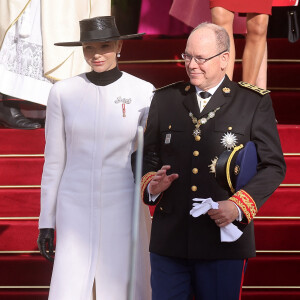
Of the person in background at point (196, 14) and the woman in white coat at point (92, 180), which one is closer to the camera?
the woman in white coat at point (92, 180)

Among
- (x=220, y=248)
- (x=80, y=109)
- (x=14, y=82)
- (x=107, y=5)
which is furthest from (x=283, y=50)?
(x=220, y=248)

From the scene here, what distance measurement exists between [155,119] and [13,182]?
83.9 inches

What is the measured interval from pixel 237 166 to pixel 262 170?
0.32 ft

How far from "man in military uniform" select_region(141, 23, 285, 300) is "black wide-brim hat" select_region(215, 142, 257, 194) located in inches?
1.1

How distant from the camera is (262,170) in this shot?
3338 mm

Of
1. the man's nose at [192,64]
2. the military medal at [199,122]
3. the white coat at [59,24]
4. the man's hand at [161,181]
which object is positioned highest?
the white coat at [59,24]

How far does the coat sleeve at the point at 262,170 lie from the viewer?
3.31 metres

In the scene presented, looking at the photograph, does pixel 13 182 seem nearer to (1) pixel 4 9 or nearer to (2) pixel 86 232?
(1) pixel 4 9

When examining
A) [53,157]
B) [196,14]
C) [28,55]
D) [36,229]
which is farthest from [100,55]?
[196,14]

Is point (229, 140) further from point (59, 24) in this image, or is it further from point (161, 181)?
point (59, 24)

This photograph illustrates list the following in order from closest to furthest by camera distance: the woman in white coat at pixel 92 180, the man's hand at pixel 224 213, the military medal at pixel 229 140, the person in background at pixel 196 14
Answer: the man's hand at pixel 224 213
the military medal at pixel 229 140
the woman in white coat at pixel 92 180
the person in background at pixel 196 14

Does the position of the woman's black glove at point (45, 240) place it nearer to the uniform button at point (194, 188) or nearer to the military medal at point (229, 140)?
the uniform button at point (194, 188)

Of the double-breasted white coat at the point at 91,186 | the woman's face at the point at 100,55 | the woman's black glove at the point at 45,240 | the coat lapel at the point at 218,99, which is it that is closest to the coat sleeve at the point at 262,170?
the coat lapel at the point at 218,99

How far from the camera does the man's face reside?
3.36 metres
